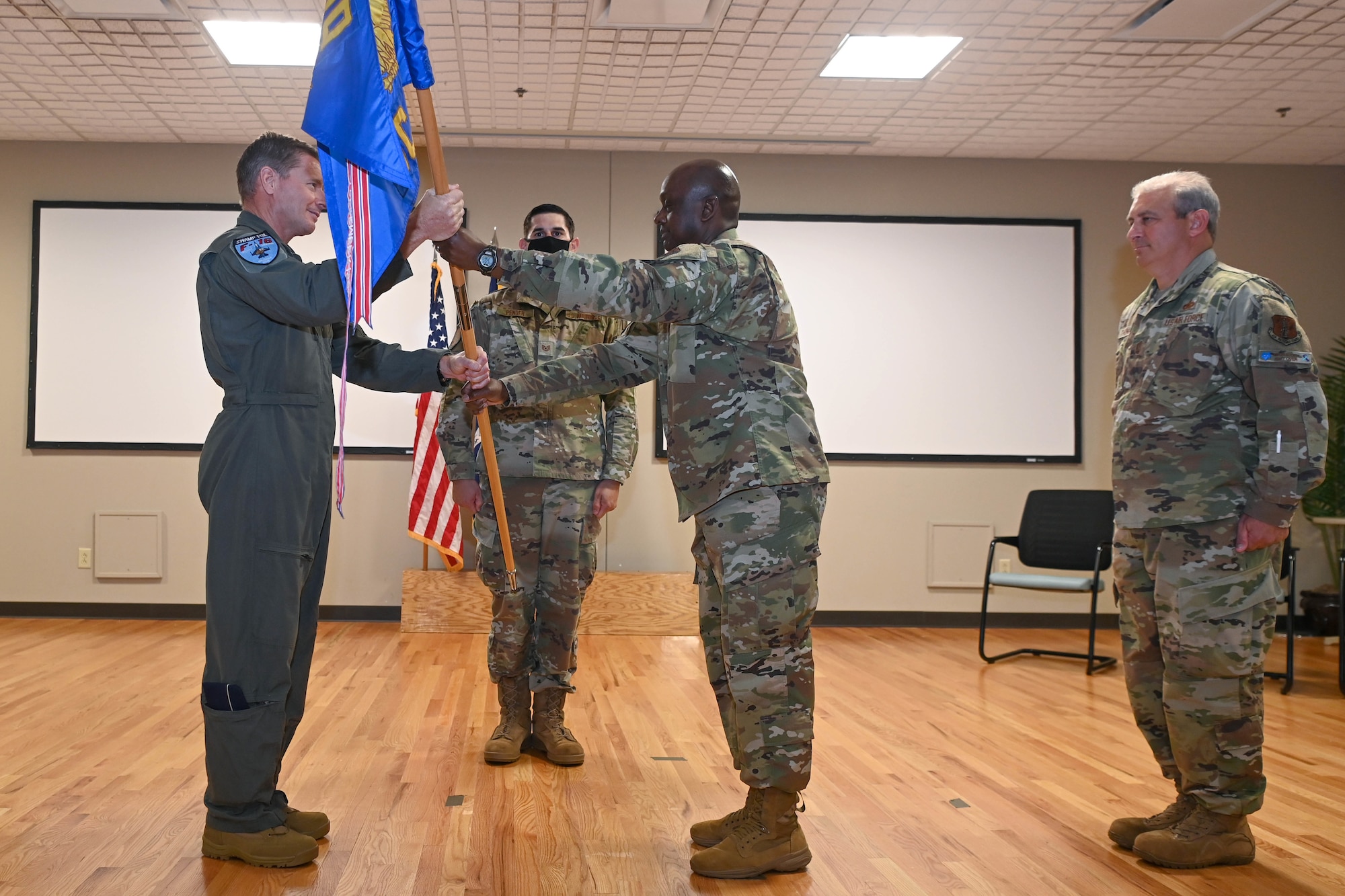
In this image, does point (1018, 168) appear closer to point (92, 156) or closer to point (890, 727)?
point (890, 727)

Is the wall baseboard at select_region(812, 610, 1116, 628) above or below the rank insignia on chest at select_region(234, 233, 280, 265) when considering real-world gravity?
below

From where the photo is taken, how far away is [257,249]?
2264 millimetres

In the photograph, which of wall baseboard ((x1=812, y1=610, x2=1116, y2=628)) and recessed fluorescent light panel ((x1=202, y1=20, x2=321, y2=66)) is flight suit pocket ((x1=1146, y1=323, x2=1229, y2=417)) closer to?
recessed fluorescent light panel ((x1=202, y1=20, x2=321, y2=66))

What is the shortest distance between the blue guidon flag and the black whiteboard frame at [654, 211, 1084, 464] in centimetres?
448

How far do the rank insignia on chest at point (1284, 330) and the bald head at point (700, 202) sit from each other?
1.34m

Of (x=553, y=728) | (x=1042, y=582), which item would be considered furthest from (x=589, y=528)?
(x=1042, y=582)

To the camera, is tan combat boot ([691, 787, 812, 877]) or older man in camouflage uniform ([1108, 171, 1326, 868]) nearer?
tan combat boot ([691, 787, 812, 877])

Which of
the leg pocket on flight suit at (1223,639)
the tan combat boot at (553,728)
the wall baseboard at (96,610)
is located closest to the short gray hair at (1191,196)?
the leg pocket on flight suit at (1223,639)

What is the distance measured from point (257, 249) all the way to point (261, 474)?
51 cm

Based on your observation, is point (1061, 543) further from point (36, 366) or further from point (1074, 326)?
point (36, 366)

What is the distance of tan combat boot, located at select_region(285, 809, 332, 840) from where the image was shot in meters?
2.51

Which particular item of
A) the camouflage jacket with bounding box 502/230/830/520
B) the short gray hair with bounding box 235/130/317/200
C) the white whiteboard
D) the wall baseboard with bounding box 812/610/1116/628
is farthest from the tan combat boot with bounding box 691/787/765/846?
the white whiteboard

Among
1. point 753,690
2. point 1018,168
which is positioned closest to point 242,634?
point 753,690

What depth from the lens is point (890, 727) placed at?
12.7 ft
